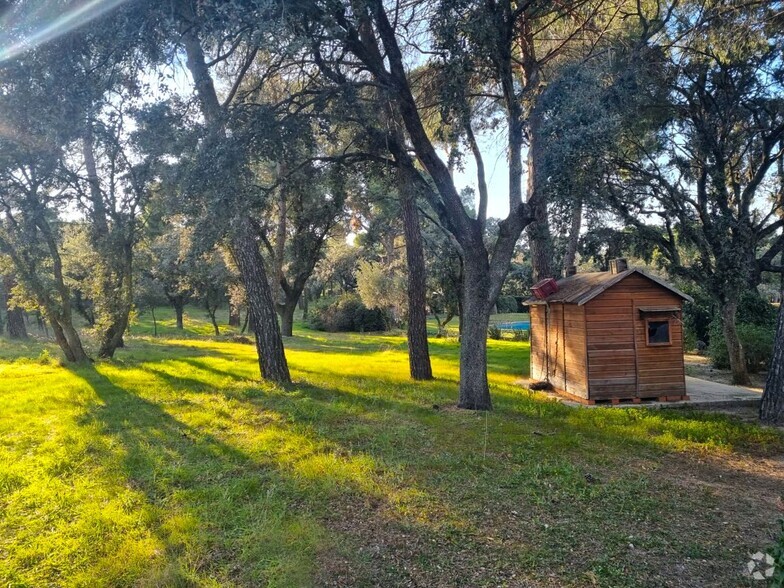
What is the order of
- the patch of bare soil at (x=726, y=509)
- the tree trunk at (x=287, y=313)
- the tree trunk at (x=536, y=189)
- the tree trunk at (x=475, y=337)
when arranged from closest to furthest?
the patch of bare soil at (x=726, y=509) → the tree trunk at (x=536, y=189) → the tree trunk at (x=475, y=337) → the tree trunk at (x=287, y=313)

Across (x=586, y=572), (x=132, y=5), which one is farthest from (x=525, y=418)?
(x=132, y=5)

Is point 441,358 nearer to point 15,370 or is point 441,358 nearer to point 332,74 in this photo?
point 332,74

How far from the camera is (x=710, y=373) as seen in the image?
13383 mm

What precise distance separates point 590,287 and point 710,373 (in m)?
6.52

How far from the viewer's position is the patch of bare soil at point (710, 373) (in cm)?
1189

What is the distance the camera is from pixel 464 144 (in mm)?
9102

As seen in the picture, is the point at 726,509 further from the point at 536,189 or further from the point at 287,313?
the point at 287,313

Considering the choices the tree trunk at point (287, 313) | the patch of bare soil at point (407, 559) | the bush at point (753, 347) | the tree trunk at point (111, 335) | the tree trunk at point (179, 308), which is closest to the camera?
the patch of bare soil at point (407, 559)

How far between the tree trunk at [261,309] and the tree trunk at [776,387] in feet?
27.4

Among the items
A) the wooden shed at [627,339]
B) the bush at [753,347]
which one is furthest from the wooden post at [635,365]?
the bush at [753,347]

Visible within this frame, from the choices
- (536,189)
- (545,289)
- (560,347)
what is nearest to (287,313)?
(545,289)

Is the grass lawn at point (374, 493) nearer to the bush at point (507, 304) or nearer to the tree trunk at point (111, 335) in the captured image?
the tree trunk at point (111, 335)

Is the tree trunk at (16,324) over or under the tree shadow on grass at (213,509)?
over

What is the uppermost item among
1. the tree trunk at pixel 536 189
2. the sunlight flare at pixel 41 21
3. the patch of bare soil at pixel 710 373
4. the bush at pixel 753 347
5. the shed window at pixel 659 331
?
the sunlight flare at pixel 41 21
